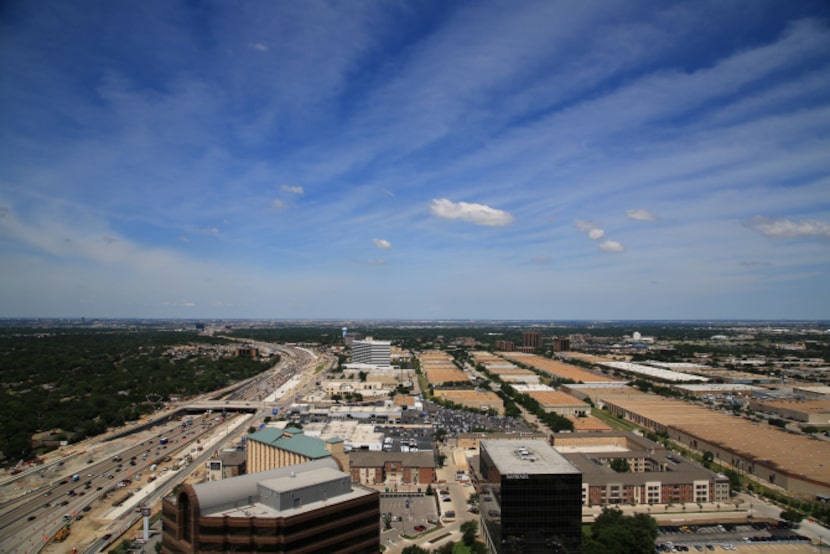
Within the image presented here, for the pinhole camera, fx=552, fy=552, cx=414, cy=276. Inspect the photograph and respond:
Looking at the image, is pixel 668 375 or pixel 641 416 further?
pixel 668 375

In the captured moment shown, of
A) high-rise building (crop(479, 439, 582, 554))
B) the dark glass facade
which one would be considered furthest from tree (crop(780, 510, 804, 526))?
the dark glass facade

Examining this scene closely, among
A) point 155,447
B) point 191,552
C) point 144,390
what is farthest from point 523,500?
point 144,390

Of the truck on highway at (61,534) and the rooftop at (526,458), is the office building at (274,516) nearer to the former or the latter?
the rooftop at (526,458)

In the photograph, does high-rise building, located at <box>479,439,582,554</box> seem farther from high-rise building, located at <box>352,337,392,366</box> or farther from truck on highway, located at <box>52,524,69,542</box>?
high-rise building, located at <box>352,337,392,366</box>

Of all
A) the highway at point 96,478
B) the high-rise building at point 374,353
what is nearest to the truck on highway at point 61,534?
the highway at point 96,478

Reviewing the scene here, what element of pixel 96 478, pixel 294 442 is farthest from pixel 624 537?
pixel 96 478

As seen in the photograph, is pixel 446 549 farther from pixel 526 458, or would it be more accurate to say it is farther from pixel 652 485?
pixel 652 485

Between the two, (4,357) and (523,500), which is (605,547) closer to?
(523,500)
